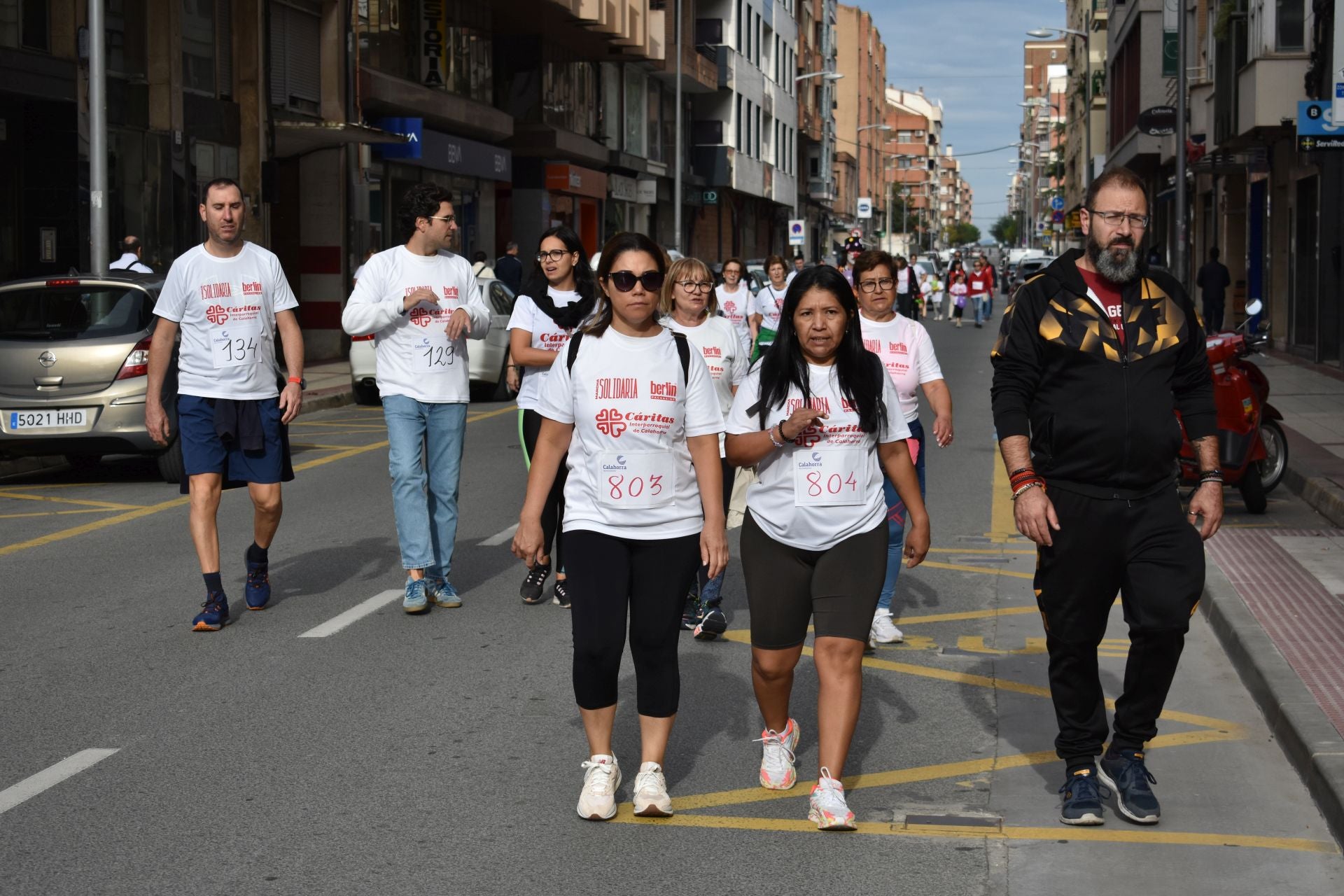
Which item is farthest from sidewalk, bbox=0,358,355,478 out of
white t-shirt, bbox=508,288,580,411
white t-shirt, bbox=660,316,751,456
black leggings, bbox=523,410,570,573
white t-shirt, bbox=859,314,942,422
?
white t-shirt, bbox=859,314,942,422

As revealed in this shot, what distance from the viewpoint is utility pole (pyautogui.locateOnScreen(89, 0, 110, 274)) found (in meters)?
18.0

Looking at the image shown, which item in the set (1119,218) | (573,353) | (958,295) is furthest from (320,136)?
(958,295)

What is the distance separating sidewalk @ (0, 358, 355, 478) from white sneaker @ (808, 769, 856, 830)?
36.8ft

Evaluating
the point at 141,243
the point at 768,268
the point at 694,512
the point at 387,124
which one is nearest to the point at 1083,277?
the point at 694,512

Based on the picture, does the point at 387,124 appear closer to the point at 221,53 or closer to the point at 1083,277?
the point at 221,53

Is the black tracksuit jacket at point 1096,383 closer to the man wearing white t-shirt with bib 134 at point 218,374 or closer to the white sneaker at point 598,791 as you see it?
the white sneaker at point 598,791

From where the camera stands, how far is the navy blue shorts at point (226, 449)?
26.7 feet

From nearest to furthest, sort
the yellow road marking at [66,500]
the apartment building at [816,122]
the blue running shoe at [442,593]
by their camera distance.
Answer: the blue running shoe at [442,593], the yellow road marking at [66,500], the apartment building at [816,122]

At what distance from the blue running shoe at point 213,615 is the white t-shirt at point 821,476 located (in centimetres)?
363

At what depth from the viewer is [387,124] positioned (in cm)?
3203

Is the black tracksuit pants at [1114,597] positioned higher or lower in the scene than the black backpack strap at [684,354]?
lower

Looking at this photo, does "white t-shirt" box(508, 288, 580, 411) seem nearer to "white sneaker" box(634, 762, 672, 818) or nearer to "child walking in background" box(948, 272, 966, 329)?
"white sneaker" box(634, 762, 672, 818)

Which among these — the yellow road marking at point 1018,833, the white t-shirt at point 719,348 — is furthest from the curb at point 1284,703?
the white t-shirt at point 719,348

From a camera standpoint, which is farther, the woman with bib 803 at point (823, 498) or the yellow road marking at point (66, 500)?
the yellow road marking at point (66, 500)
